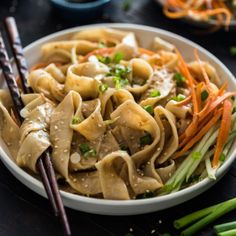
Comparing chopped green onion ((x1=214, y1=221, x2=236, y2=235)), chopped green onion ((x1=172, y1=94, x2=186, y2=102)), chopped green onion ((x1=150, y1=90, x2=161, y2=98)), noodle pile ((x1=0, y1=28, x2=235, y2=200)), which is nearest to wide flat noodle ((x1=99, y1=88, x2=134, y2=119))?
noodle pile ((x1=0, y1=28, x2=235, y2=200))

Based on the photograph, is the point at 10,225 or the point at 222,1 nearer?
the point at 10,225

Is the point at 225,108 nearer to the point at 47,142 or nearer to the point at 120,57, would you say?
the point at 120,57

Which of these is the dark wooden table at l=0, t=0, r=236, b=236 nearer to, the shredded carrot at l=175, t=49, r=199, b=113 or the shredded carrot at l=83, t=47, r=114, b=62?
the shredded carrot at l=175, t=49, r=199, b=113

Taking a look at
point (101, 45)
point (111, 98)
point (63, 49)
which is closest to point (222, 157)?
point (111, 98)

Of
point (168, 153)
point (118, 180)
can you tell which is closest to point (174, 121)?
point (168, 153)

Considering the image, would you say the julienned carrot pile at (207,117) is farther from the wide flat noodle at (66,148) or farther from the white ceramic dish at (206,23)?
the white ceramic dish at (206,23)
